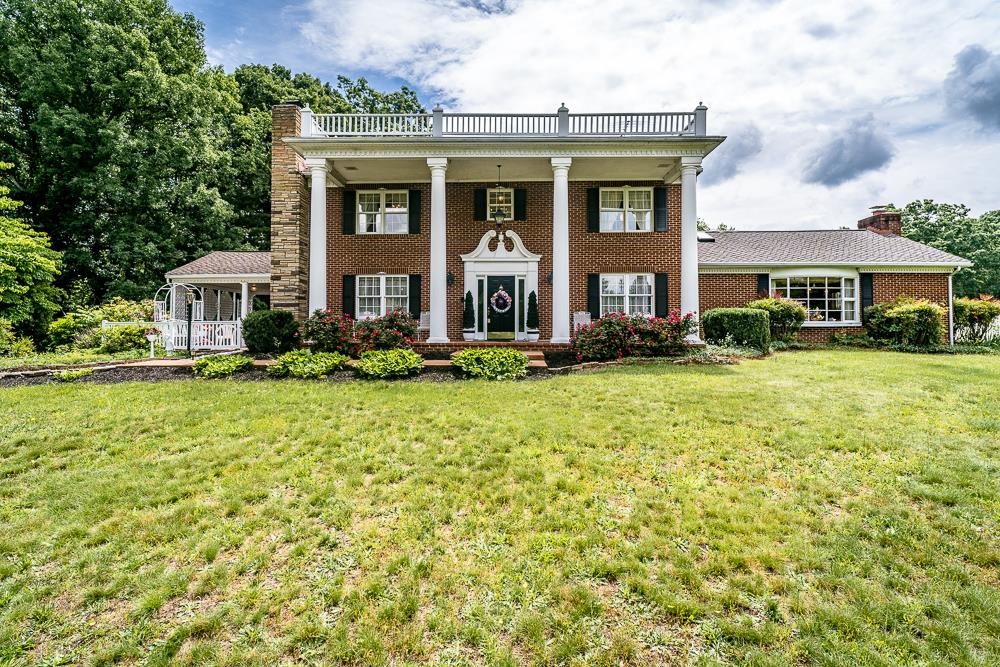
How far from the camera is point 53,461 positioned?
452 centimetres

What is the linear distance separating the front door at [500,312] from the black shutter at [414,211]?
271 centimetres

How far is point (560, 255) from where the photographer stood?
11680 millimetres

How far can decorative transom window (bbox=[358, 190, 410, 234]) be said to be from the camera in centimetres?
1371

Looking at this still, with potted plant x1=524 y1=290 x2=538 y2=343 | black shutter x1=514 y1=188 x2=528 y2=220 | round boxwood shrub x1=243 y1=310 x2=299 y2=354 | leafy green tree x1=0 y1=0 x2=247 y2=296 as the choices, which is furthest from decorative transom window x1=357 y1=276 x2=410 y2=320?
leafy green tree x1=0 y1=0 x2=247 y2=296

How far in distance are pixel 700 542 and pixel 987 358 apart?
13.2 meters

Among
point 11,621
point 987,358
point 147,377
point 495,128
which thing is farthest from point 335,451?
point 987,358

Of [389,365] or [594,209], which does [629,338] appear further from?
[389,365]

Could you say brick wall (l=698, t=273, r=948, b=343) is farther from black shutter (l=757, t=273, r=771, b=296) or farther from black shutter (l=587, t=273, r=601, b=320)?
black shutter (l=587, t=273, r=601, b=320)

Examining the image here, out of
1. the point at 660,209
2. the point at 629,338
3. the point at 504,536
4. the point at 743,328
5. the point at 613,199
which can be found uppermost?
the point at 613,199

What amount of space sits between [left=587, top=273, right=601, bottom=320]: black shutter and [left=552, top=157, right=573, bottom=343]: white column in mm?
1815

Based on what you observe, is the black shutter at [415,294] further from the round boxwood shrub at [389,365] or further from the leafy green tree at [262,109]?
the leafy green tree at [262,109]

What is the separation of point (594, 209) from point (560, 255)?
2.59 m

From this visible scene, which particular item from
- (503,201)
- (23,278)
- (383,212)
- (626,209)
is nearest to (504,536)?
(503,201)

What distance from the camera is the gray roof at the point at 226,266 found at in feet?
53.3
